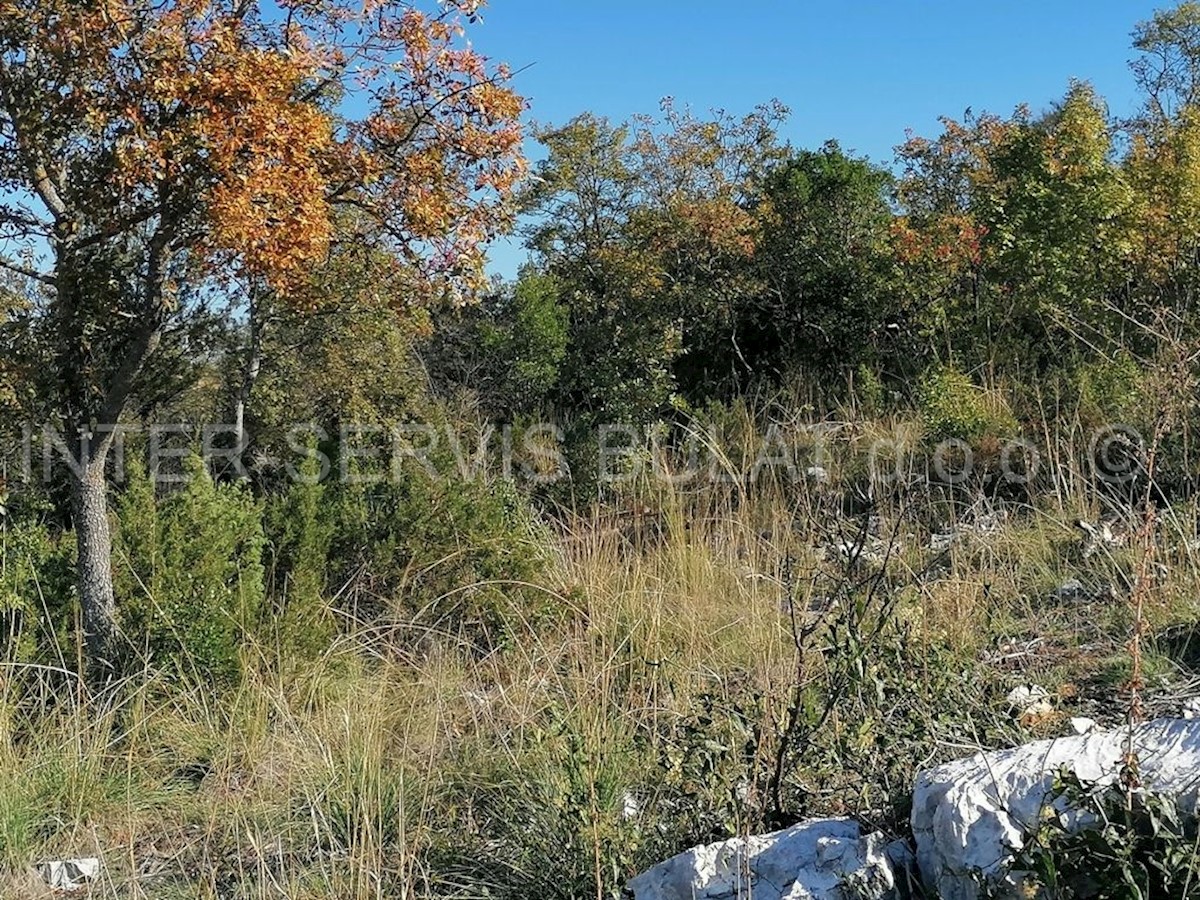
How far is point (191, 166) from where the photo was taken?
345cm

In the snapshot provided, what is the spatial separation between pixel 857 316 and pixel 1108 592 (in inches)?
267

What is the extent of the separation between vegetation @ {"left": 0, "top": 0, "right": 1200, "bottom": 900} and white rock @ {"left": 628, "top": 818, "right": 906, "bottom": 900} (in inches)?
7.7

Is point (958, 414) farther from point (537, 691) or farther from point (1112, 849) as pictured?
point (1112, 849)

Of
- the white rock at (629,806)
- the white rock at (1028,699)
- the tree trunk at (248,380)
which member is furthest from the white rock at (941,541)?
the tree trunk at (248,380)

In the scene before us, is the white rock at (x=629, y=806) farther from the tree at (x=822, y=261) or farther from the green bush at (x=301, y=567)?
the tree at (x=822, y=261)

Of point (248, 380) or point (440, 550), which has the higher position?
point (248, 380)

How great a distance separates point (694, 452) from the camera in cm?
729

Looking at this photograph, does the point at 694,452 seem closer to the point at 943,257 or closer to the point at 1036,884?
the point at 943,257

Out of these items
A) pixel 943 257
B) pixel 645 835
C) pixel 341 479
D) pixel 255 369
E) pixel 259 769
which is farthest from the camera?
pixel 943 257

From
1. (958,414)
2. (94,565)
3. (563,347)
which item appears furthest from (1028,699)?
(563,347)

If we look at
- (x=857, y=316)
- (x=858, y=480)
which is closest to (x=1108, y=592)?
(x=858, y=480)

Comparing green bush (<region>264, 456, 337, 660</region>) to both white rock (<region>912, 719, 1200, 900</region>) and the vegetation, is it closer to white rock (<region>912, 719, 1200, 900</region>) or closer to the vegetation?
the vegetation

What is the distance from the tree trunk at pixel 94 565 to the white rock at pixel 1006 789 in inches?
130

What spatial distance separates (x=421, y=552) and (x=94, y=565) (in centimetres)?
164
